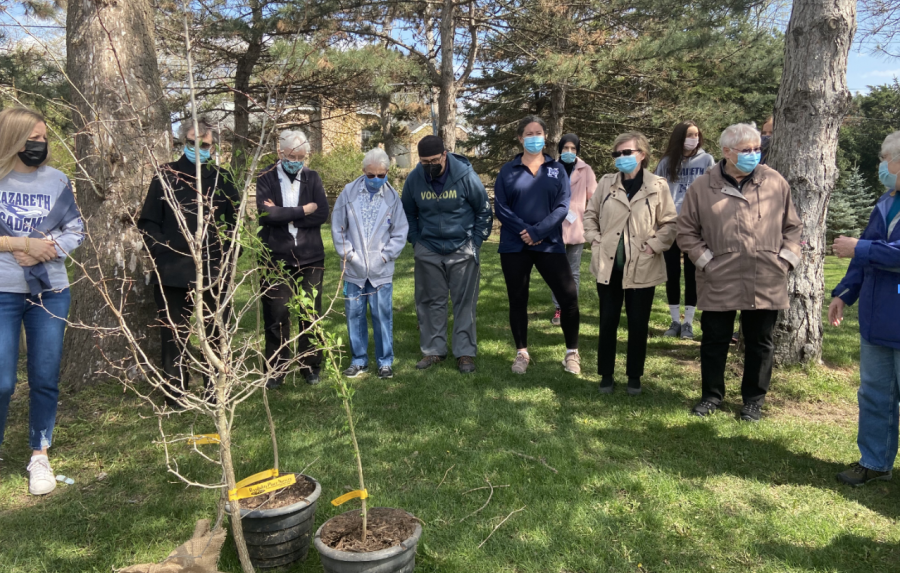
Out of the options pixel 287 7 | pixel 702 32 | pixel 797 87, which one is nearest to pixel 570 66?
pixel 702 32

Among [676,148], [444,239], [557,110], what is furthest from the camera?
[557,110]

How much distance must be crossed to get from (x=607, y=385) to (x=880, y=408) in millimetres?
1790

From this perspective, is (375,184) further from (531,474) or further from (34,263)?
(531,474)

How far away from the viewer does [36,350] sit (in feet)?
10.9

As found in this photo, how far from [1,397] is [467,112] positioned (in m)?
16.7

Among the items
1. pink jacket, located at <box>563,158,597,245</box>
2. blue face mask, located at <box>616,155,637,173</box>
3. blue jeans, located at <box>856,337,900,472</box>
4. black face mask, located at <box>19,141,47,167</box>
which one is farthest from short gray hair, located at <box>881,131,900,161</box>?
black face mask, located at <box>19,141,47,167</box>

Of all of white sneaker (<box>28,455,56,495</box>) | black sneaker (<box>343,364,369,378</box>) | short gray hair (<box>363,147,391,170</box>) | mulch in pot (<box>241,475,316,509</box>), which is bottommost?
white sneaker (<box>28,455,56,495</box>)

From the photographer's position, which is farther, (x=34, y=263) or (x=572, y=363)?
(x=572, y=363)

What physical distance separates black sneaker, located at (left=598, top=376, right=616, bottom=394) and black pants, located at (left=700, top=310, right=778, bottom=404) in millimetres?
696

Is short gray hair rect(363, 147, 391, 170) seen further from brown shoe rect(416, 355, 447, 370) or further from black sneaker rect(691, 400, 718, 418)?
black sneaker rect(691, 400, 718, 418)

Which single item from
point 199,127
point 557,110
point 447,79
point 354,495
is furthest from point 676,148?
point 557,110

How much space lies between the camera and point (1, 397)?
323 centimetres

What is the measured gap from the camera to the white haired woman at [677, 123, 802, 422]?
387 cm

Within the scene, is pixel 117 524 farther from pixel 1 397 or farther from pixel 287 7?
pixel 287 7
